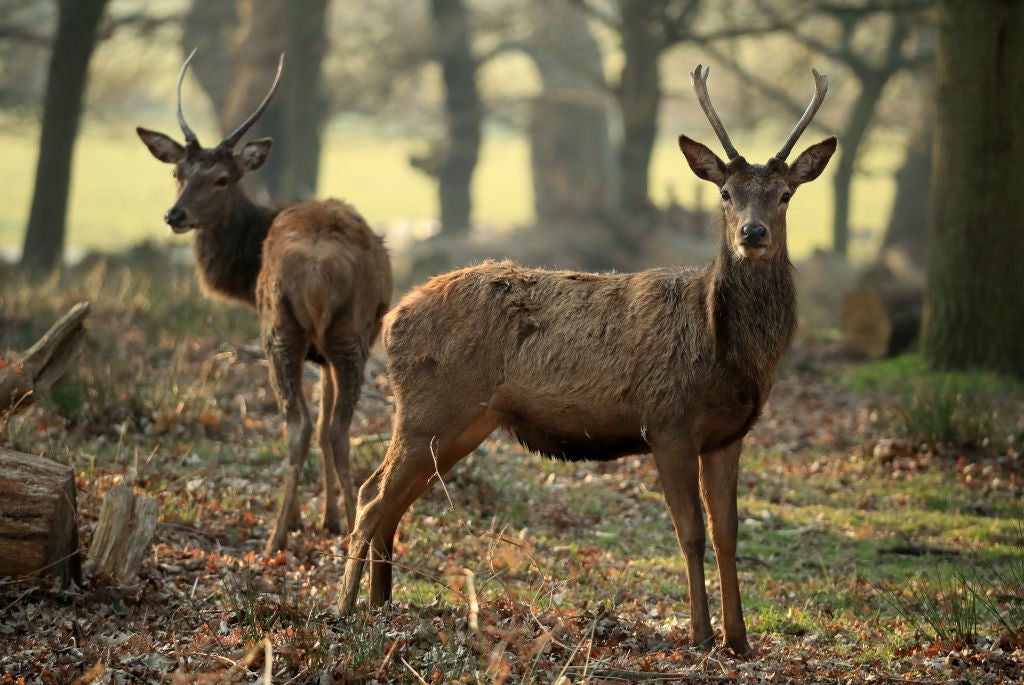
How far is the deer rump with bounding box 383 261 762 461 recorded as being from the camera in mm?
6004

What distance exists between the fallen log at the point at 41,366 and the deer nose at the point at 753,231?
440cm

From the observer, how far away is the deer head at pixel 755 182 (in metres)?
5.96

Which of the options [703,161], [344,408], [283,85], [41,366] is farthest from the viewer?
[283,85]

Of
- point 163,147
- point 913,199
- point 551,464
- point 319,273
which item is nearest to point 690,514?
point 319,273

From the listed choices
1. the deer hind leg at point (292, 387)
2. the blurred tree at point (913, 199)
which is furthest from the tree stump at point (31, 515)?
the blurred tree at point (913, 199)

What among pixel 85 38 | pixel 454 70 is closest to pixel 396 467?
pixel 85 38

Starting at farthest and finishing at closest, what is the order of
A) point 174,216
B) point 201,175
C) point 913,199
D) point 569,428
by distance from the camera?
1. point 913,199
2. point 201,175
3. point 174,216
4. point 569,428

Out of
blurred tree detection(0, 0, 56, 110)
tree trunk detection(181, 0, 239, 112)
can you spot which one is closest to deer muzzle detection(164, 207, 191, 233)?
blurred tree detection(0, 0, 56, 110)

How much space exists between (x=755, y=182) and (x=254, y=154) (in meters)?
5.27

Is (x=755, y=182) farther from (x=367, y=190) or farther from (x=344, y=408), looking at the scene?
(x=367, y=190)

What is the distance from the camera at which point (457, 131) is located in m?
31.1

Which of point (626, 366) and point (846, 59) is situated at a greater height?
point (846, 59)

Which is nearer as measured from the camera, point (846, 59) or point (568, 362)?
point (568, 362)

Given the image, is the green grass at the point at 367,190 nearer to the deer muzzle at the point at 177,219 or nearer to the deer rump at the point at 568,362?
the deer muzzle at the point at 177,219
